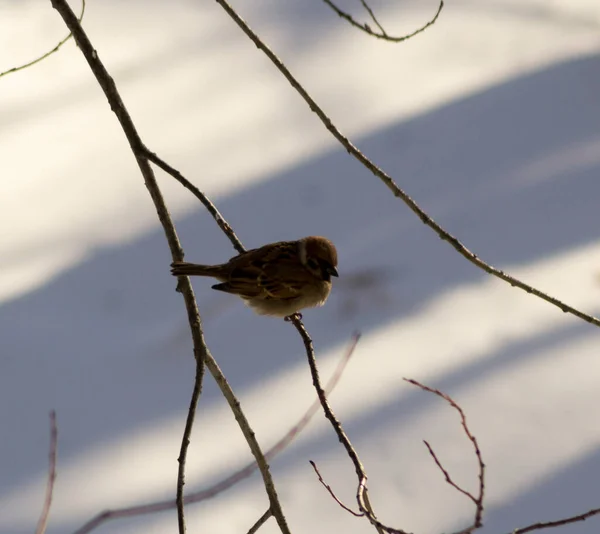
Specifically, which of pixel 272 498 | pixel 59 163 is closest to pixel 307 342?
pixel 272 498

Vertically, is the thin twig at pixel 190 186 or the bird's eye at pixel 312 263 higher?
the thin twig at pixel 190 186

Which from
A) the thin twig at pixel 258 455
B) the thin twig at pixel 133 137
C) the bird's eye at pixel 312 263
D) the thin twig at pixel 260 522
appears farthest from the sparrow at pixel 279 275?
the thin twig at pixel 260 522

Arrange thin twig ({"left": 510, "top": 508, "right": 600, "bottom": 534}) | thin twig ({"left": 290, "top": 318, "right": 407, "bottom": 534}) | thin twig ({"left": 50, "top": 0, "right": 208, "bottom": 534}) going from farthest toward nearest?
thin twig ({"left": 50, "top": 0, "right": 208, "bottom": 534}), thin twig ({"left": 290, "top": 318, "right": 407, "bottom": 534}), thin twig ({"left": 510, "top": 508, "right": 600, "bottom": 534})

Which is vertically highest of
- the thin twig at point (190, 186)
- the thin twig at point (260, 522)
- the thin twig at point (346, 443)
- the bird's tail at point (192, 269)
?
the thin twig at point (190, 186)

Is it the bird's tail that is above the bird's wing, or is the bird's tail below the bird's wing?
above

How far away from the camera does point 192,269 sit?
2.21 meters

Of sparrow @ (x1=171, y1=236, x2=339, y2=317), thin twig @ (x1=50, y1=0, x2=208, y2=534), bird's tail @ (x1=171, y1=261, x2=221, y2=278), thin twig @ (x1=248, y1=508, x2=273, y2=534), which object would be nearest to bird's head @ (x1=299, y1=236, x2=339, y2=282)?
sparrow @ (x1=171, y1=236, x2=339, y2=317)

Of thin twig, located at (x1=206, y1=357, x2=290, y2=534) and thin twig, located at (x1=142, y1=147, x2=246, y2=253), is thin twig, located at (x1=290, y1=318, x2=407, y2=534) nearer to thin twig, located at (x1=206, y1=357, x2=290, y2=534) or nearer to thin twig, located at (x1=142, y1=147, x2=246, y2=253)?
thin twig, located at (x1=206, y1=357, x2=290, y2=534)

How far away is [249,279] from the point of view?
8.03 feet

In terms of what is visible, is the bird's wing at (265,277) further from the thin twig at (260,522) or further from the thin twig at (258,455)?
the thin twig at (260,522)

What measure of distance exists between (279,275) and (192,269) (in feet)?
1.05

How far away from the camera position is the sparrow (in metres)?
2.45

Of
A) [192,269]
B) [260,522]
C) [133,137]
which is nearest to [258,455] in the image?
[260,522]

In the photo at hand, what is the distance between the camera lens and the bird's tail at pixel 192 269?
2090 millimetres
